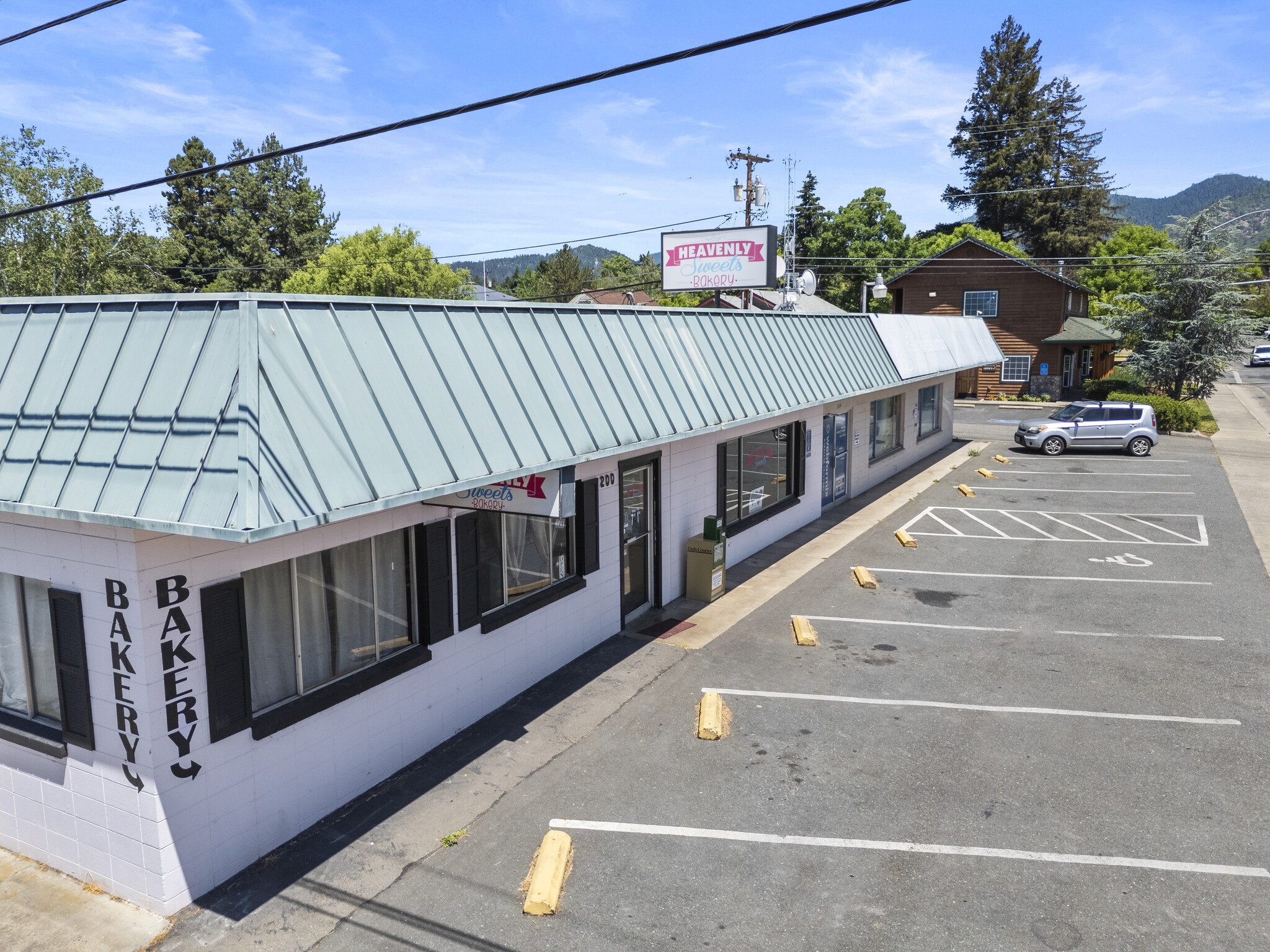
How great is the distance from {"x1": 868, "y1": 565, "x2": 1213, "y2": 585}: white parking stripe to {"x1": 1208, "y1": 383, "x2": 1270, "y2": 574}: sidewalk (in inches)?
84.9

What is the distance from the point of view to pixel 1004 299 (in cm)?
4794

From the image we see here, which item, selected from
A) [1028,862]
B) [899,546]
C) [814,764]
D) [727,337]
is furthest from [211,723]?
[899,546]

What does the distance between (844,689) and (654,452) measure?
4533mm

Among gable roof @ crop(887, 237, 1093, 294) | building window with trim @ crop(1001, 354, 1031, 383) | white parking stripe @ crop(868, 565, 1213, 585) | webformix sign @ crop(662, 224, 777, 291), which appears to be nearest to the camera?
white parking stripe @ crop(868, 565, 1213, 585)

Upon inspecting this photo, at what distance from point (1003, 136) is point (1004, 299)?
38.1 meters

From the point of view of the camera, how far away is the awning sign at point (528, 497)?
347 inches

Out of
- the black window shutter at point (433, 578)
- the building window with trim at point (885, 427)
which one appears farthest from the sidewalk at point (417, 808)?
the building window with trim at point (885, 427)

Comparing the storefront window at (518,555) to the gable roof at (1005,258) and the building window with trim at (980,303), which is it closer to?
the gable roof at (1005,258)

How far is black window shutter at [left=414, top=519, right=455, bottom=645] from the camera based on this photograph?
889cm

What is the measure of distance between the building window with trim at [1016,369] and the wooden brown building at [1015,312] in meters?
0.04

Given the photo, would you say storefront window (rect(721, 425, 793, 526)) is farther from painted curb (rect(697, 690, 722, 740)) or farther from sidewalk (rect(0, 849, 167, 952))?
sidewalk (rect(0, 849, 167, 952))

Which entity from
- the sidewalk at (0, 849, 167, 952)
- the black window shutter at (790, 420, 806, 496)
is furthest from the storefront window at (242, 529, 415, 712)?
the black window shutter at (790, 420, 806, 496)

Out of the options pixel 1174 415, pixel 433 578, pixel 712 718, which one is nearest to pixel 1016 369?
pixel 1174 415

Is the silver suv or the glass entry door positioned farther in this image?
the silver suv
